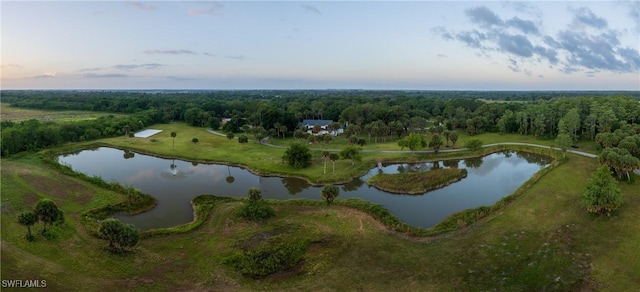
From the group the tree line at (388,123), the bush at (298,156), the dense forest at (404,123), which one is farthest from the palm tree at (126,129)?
the bush at (298,156)

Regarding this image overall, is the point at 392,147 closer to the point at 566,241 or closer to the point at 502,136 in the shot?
the point at 502,136

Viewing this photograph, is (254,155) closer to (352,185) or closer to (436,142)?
(352,185)

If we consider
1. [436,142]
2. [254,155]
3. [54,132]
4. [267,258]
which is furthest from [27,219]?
[436,142]

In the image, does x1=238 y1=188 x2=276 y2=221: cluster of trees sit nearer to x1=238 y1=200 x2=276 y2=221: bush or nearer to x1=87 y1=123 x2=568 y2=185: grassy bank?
x1=238 y1=200 x2=276 y2=221: bush

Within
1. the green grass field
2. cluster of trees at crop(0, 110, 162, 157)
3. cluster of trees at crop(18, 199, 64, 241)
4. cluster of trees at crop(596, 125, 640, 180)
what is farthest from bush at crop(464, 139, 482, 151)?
cluster of trees at crop(0, 110, 162, 157)

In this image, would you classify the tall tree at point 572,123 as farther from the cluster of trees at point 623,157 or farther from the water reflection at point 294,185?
the water reflection at point 294,185
